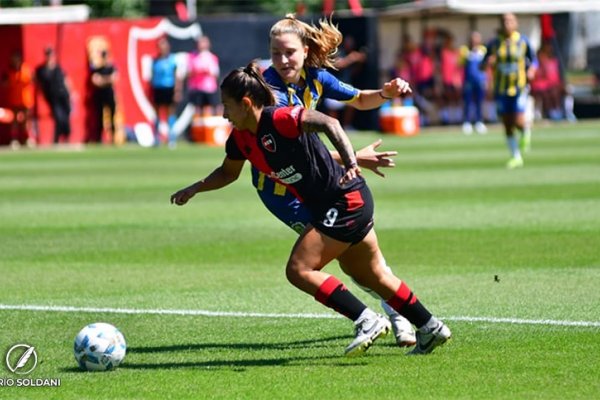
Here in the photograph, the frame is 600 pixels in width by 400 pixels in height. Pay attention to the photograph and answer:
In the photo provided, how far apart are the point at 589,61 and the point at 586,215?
93.7ft

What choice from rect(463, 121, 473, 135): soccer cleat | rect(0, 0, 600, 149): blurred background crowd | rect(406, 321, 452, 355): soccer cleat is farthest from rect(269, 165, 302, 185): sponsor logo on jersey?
rect(463, 121, 473, 135): soccer cleat

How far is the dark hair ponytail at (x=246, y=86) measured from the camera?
7.16m

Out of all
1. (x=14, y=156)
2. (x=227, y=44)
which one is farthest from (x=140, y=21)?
(x=14, y=156)

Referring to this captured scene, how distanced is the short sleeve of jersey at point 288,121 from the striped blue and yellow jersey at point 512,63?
15502 millimetres

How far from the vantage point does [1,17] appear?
107ft

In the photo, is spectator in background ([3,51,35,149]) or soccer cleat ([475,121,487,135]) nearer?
spectator in background ([3,51,35,149])

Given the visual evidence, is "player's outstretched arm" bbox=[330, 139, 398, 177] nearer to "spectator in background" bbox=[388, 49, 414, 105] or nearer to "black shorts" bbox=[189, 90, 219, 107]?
"black shorts" bbox=[189, 90, 219, 107]

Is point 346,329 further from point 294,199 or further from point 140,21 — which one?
point 140,21

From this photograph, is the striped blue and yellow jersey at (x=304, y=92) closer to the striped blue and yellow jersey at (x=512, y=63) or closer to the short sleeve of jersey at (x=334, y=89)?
the short sleeve of jersey at (x=334, y=89)

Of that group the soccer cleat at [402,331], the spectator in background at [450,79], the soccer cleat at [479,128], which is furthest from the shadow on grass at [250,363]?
the spectator in background at [450,79]

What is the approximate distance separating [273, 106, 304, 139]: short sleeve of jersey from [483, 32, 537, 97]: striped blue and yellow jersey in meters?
15.5

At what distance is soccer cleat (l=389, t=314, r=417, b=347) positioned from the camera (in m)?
7.82

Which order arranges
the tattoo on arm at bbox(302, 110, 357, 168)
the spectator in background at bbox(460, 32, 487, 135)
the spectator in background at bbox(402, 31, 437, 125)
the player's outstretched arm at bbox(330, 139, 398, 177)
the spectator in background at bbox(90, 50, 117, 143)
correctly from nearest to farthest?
the tattoo on arm at bbox(302, 110, 357, 168)
the player's outstretched arm at bbox(330, 139, 398, 177)
the spectator in background at bbox(90, 50, 117, 143)
the spectator in background at bbox(460, 32, 487, 135)
the spectator in background at bbox(402, 31, 437, 125)

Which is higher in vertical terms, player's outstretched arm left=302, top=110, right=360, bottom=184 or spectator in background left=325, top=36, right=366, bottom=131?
player's outstretched arm left=302, top=110, right=360, bottom=184
